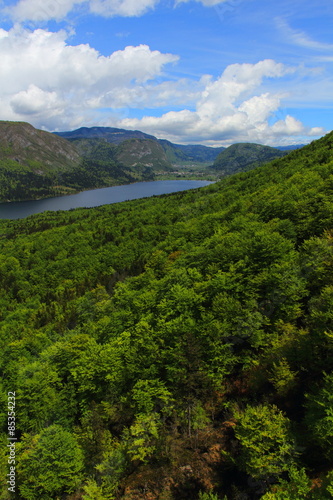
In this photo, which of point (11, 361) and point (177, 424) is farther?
point (11, 361)

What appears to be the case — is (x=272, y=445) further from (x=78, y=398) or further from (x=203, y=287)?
(x=78, y=398)

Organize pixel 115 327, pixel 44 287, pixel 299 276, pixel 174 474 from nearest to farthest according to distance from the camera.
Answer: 1. pixel 174 474
2. pixel 299 276
3. pixel 115 327
4. pixel 44 287

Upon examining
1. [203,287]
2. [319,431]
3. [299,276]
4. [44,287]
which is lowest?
[44,287]

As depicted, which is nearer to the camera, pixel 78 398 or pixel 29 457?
pixel 29 457

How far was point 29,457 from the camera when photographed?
2967cm

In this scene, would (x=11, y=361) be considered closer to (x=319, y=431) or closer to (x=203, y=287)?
(x=203, y=287)

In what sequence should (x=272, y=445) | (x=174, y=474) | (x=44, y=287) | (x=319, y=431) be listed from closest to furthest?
(x=319, y=431)
(x=272, y=445)
(x=174, y=474)
(x=44, y=287)

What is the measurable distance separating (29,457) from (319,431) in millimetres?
29399

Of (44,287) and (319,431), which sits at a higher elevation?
(319,431)

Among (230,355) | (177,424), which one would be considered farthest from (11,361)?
(230,355)

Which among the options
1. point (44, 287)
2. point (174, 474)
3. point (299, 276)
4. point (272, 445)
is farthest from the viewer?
point (44, 287)

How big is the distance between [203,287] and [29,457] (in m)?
28.4

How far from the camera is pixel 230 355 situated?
99.3 ft

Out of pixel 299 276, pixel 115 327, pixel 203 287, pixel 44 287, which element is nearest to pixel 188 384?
pixel 203 287
